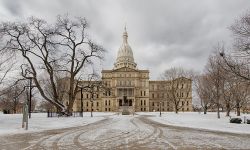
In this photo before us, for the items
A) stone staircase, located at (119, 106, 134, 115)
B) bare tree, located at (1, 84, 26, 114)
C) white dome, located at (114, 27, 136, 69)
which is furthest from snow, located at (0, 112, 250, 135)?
white dome, located at (114, 27, 136, 69)

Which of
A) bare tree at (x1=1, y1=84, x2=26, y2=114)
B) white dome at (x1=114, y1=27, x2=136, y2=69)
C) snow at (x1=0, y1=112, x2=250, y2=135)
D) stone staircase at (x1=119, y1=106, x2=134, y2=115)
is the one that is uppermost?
white dome at (x1=114, y1=27, x2=136, y2=69)

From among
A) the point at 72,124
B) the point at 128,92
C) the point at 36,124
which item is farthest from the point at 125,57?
the point at 36,124

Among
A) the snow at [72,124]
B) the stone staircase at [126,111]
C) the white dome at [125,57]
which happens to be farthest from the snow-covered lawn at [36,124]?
the white dome at [125,57]

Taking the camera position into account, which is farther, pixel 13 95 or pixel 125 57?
pixel 125 57

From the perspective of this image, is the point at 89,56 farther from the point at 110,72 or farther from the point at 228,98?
the point at 110,72

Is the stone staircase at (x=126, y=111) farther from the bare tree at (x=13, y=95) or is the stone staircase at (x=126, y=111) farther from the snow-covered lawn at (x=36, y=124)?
the snow-covered lawn at (x=36, y=124)

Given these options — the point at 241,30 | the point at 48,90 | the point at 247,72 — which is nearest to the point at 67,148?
the point at 241,30

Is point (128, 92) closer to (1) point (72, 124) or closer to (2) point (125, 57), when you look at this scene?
(2) point (125, 57)

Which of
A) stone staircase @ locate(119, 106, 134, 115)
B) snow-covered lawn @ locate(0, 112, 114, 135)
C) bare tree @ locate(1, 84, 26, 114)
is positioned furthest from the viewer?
stone staircase @ locate(119, 106, 134, 115)

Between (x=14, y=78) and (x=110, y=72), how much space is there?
109 m

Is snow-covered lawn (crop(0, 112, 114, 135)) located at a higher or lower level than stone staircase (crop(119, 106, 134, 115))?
higher

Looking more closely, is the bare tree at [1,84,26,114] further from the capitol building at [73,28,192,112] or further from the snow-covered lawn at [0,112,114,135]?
the capitol building at [73,28,192,112]

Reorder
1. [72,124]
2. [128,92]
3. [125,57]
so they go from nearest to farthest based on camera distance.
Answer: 1. [72,124]
2. [128,92]
3. [125,57]

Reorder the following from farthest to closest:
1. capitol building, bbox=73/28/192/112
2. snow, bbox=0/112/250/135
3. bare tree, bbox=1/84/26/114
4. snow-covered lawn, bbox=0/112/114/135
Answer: capitol building, bbox=73/28/192/112
bare tree, bbox=1/84/26/114
snow, bbox=0/112/250/135
snow-covered lawn, bbox=0/112/114/135
